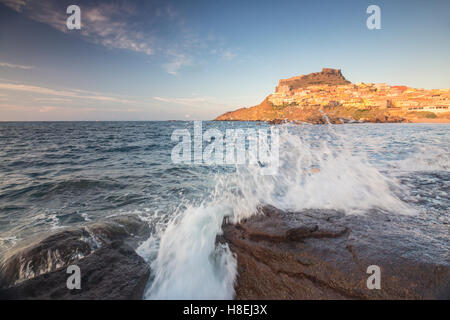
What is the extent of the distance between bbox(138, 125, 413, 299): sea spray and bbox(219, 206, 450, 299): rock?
28 cm

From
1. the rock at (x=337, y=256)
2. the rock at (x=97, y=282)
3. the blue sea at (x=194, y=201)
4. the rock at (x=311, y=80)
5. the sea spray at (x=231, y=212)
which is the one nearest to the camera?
the rock at (x=337, y=256)

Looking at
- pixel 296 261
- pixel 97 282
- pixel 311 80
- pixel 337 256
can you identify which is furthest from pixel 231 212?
pixel 311 80

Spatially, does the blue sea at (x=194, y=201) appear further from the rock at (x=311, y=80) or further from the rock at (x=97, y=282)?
the rock at (x=311, y=80)

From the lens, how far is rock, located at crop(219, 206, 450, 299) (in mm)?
1779

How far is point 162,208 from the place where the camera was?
505 cm

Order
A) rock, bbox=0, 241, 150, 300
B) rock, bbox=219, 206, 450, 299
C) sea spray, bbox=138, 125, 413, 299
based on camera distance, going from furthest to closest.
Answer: sea spray, bbox=138, 125, 413, 299 → rock, bbox=0, 241, 150, 300 → rock, bbox=219, 206, 450, 299

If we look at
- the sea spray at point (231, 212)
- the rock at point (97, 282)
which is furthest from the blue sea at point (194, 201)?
the rock at point (97, 282)

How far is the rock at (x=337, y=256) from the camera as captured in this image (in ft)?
5.84

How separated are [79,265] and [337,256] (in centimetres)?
307

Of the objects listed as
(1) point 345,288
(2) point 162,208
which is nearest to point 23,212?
(2) point 162,208

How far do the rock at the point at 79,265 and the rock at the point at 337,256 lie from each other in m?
1.35

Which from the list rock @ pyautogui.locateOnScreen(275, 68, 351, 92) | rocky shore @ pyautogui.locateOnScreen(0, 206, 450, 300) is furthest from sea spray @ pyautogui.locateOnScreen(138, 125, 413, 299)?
rock @ pyautogui.locateOnScreen(275, 68, 351, 92)

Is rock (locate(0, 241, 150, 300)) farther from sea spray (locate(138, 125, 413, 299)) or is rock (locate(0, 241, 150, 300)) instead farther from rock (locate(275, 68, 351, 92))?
rock (locate(275, 68, 351, 92))

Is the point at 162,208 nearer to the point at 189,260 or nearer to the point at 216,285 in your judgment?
the point at 189,260
